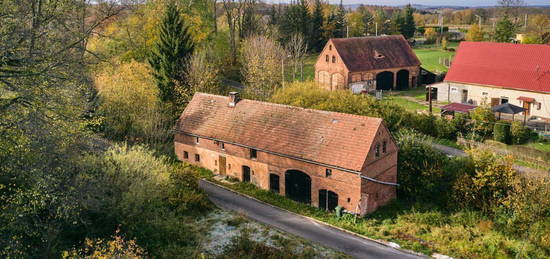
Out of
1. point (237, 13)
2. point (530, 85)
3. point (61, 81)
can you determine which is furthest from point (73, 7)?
point (237, 13)

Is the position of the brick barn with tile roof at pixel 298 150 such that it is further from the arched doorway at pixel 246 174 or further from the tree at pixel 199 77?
the tree at pixel 199 77

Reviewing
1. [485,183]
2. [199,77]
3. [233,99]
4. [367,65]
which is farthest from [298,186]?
[367,65]

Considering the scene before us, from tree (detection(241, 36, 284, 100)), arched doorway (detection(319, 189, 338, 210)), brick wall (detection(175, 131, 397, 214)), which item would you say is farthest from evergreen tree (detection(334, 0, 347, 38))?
arched doorway (detection(319, 189, 338, 210))

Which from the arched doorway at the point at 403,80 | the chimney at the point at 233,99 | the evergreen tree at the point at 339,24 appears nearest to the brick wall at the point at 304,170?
the chimney at the point at 233,99

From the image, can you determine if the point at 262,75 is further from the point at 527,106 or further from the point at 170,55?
the point at 527,106

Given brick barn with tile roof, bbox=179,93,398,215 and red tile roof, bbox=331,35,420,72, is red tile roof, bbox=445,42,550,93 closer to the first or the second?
red tile roof, bbox=331,35,420,72

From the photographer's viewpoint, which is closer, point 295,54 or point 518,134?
point 518,134
